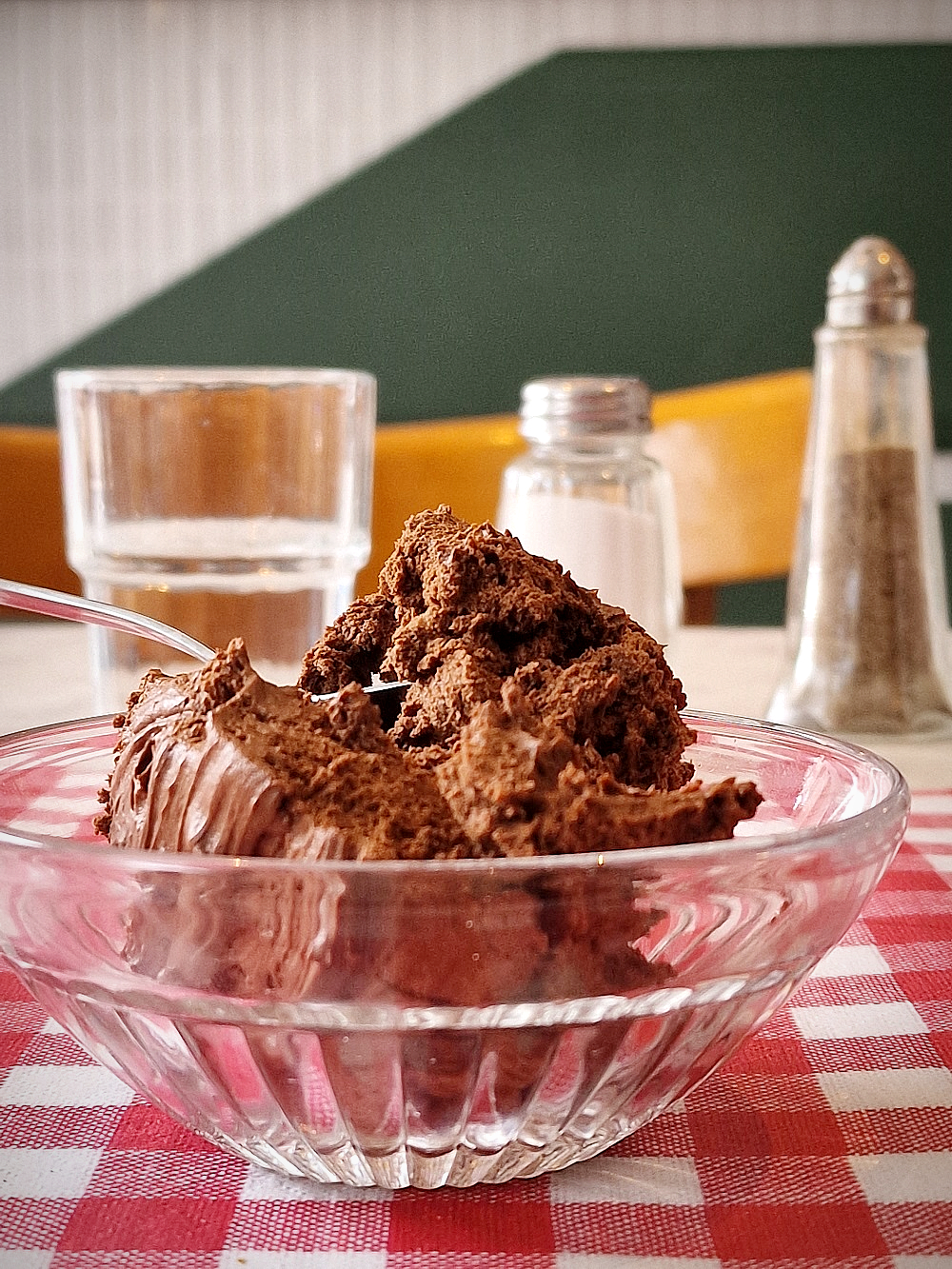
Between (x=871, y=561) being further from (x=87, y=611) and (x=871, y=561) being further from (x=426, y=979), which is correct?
(x=426, y=979)

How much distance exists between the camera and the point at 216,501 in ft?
2.84

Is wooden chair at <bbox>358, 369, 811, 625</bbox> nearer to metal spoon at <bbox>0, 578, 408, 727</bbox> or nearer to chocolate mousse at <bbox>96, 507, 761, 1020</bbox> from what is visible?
metal spoon at <bbox>0, 578, 408, 727</bbox>

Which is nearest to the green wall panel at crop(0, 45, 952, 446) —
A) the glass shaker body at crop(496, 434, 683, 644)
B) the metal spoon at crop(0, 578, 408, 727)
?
the glass shaker body at crop(496, 434, 683, 644)

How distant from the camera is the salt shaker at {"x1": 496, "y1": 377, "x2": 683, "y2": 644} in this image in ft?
2.91

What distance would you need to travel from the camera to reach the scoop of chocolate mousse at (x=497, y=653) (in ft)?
1.22

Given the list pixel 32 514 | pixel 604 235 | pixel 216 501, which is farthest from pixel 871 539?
pixel 604 235

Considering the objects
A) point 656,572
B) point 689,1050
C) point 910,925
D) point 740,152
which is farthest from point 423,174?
point 689,1050

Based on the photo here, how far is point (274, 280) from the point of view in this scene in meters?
2.57

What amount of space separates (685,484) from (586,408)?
2.63 ft

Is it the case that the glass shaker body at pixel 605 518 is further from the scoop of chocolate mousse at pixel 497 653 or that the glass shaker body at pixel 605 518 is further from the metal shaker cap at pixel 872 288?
the scoop of chocolate mousse at pixel 497 653

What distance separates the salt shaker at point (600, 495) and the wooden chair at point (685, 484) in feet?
2.36

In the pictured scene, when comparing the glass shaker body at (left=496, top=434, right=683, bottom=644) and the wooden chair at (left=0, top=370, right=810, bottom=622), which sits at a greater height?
the glass shaker body at (left=496, top=434, right=683, bottom=644)

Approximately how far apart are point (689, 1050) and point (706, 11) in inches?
97.1

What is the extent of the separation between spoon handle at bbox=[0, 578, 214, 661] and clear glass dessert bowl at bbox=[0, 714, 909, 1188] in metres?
0.23
